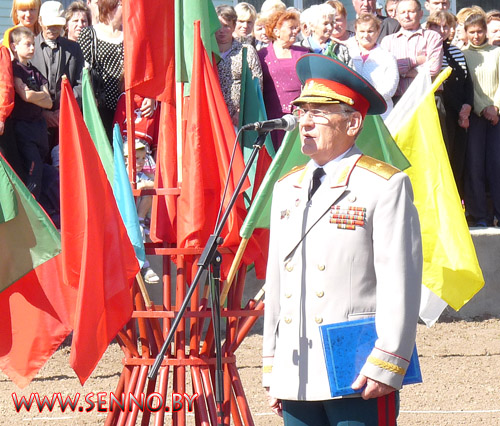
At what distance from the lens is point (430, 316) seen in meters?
6.48

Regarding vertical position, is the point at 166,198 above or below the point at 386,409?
above

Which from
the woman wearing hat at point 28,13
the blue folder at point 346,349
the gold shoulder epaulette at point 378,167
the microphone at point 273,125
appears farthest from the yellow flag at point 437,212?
the woman wearing hat at point 28,13

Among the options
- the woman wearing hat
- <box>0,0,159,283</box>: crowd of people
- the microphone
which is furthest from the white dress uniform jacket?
the woman wearing hat

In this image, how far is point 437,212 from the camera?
6.56 meters

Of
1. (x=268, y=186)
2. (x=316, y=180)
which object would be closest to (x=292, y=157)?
(x=268, y=186)

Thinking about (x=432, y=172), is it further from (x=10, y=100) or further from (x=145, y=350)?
(x=10, y=100)

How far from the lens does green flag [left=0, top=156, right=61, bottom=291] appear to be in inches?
238

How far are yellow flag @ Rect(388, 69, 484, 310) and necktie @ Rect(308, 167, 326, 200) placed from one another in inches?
91.5

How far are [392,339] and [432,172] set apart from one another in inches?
115

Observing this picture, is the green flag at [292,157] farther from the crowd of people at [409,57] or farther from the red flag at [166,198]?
the crowd of people at [409,57]

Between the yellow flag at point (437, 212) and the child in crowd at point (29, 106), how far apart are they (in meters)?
3.59

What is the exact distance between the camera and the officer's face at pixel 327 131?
4.10 meters

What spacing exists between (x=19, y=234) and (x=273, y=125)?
2258 millimetres

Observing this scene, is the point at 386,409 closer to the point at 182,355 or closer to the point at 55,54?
the point at 182,355
